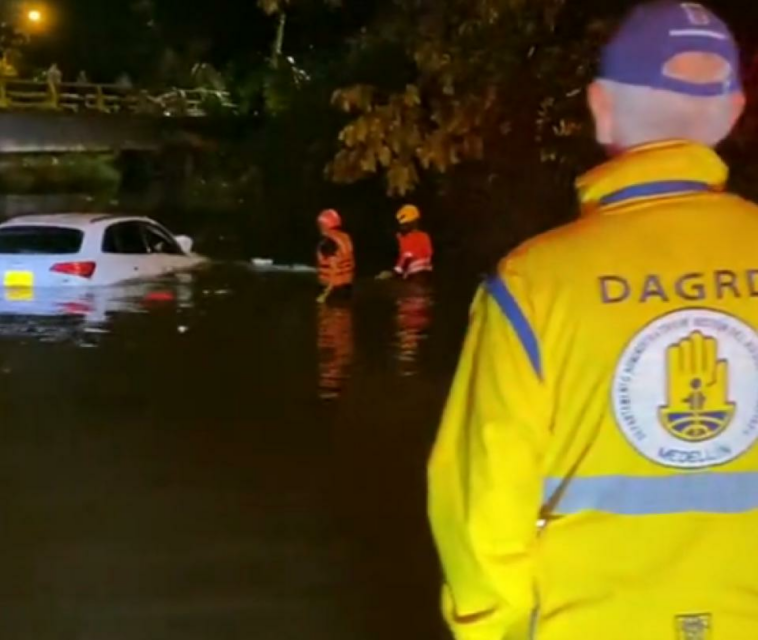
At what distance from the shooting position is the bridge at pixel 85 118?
58.0m

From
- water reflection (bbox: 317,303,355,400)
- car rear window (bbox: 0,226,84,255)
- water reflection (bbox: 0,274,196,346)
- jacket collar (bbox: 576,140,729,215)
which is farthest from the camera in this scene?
car rear window (bbox: 0,226,84,255)

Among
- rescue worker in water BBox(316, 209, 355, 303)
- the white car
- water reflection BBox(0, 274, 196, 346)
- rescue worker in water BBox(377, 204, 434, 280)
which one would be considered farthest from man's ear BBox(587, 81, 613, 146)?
the white car

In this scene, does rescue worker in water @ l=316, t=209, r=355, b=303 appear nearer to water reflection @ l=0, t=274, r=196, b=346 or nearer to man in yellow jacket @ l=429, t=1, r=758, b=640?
water reflection @ l=0, t=274, r=196, b=346

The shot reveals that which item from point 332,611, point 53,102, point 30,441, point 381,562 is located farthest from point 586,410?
point 53,102

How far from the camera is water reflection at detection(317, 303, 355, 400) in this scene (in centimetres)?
1415

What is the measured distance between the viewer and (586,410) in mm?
3002

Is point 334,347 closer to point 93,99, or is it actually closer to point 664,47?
point 664,47

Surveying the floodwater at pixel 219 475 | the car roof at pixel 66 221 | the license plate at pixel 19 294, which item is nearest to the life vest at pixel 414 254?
the floodwater at pixel 219 475

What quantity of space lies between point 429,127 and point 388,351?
2.03 metres

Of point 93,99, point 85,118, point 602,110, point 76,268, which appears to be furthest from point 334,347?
point 93,99

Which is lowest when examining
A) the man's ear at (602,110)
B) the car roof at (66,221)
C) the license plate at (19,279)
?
the license plate at (19,279)

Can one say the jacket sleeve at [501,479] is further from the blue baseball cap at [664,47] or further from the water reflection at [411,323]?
the water reflection at [411,323]

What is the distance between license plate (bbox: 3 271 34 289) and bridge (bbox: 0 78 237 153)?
34.2 metres

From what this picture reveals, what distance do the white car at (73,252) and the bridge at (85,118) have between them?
33.6 meters
